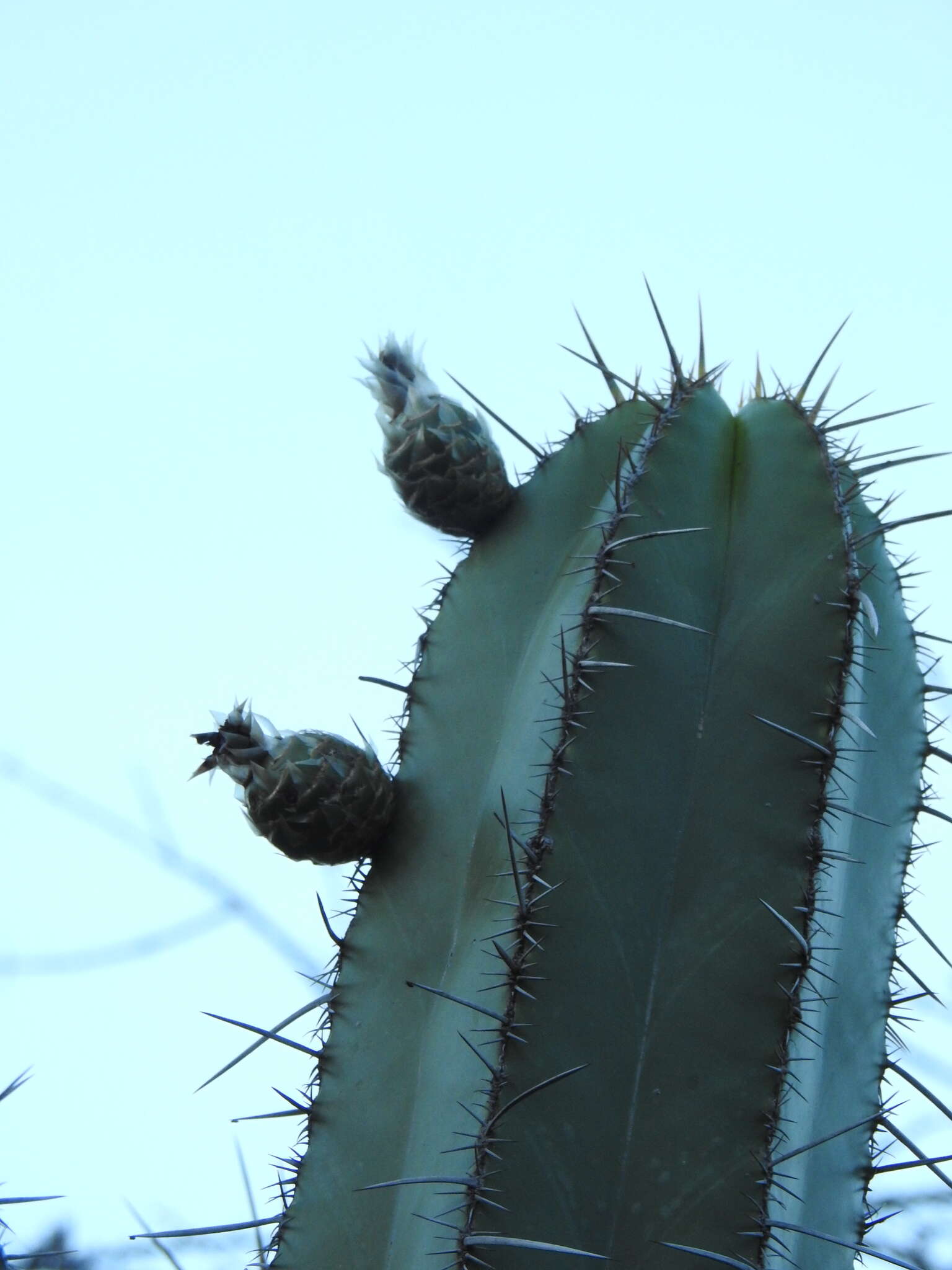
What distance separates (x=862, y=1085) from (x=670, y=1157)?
0.33 metres

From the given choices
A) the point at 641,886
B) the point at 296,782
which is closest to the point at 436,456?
the point at 296,782

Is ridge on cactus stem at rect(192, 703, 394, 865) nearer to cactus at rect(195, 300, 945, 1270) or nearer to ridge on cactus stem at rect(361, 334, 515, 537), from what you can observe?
cactus at rect(195, 300, 945, 1270)

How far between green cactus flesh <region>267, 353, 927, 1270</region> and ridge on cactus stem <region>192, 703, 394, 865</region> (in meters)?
0.08

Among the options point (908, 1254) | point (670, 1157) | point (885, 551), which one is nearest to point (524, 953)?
point (670, 1157)

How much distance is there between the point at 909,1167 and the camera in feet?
4.40

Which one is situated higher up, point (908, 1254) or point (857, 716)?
point (857, 716)

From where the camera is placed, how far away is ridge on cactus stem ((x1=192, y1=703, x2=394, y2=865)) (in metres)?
1.26

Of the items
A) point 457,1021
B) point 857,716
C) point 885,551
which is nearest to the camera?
point 457,1021

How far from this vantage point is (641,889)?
1.18 meters

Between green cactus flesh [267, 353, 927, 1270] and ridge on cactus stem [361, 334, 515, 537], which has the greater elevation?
ridge on cactus stem [361, 334, 515, 537]

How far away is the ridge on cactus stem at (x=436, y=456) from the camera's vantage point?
1.45 m

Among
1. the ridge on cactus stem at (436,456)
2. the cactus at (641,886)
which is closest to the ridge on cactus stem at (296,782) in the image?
the cactus at (641,886)

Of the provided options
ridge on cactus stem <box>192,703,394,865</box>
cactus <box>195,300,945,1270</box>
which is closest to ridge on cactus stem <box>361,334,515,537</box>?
cactus <box>195,300,945,1270</box>

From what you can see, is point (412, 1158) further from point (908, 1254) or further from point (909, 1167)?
point (908, 1254)
